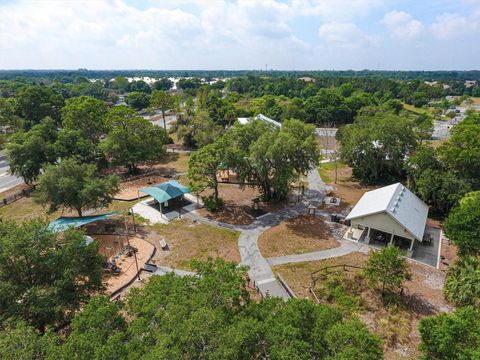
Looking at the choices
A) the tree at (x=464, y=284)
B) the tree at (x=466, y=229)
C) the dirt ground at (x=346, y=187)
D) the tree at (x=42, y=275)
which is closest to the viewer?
the tree at (x=42, y=275)

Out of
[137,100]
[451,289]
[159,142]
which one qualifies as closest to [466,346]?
[451,289]

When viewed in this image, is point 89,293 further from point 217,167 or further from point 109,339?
point 217,167

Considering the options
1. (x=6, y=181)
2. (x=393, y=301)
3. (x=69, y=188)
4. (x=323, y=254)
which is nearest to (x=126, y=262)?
(x=69, y=188)

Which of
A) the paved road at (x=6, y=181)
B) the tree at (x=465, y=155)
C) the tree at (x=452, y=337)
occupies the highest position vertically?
the tree at (x=465, y=155)

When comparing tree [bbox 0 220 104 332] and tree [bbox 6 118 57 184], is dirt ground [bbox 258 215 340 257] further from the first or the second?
tree [bbox 6 118 57 184]

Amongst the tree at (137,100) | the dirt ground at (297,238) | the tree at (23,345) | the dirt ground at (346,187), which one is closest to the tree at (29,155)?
the dirt ground at (297,238)

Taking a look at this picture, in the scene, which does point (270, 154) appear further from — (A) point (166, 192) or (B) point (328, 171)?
(B) point (328, 171)

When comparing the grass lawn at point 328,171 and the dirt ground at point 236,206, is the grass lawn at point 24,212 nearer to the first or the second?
the dirt ground at point 236,206
